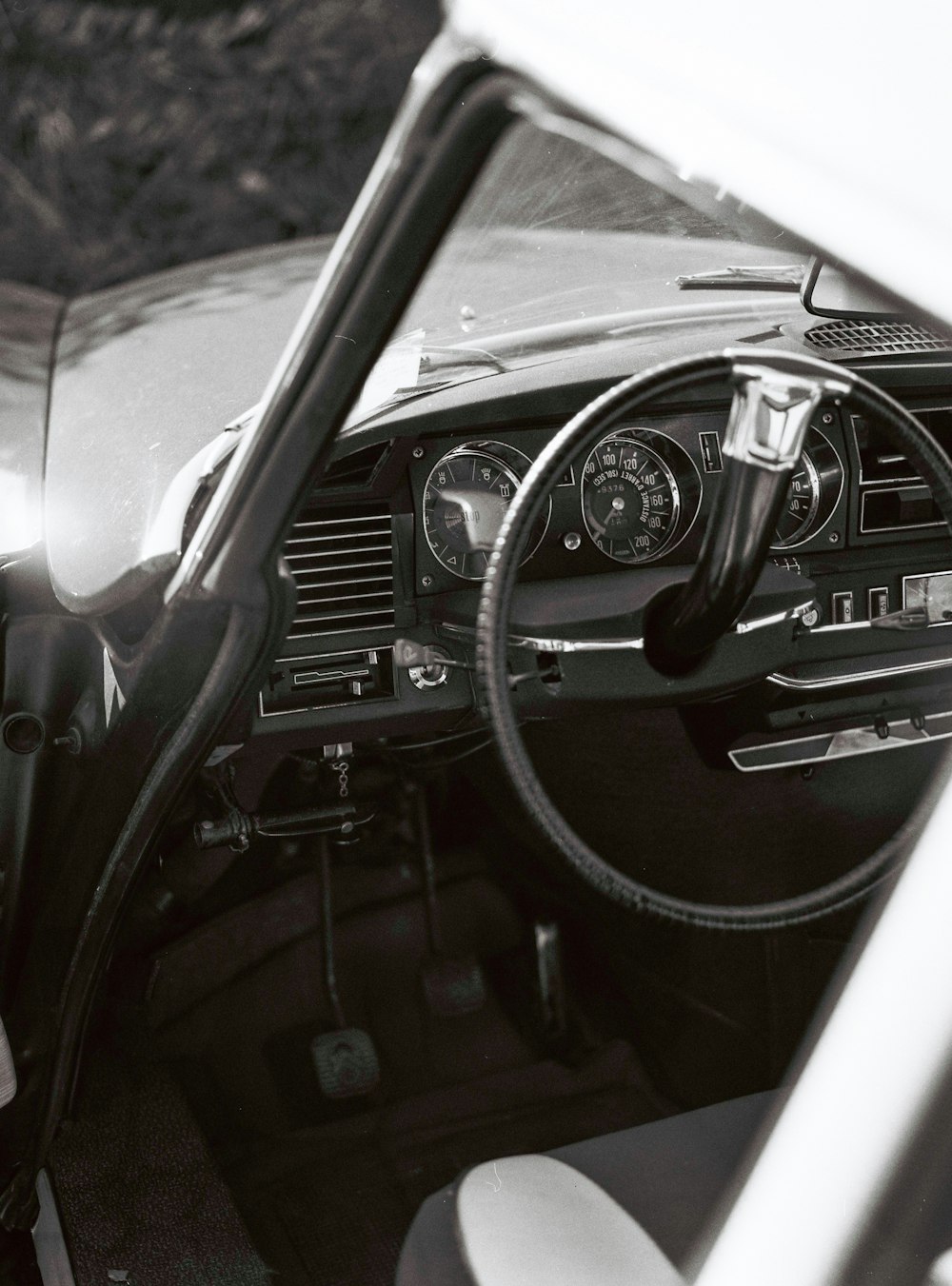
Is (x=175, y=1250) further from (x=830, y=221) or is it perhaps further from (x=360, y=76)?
(x=360, y=76)

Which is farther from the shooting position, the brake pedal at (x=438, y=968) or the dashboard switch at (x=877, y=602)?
the brake pedal at (x=438, y=968)

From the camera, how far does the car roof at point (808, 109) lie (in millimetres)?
566

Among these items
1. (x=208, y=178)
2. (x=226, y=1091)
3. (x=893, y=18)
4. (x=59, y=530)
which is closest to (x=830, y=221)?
(x=893, y=18)

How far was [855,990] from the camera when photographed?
1.90 ft

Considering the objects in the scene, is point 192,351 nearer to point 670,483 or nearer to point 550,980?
point 670,483

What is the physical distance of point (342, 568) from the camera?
5.82 feet

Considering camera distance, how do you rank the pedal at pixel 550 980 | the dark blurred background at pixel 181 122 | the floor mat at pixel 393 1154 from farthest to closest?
the dark blurred background at pixel 181 122
the pedal at pixel 550 980
the floor mat at pixel 393 1154

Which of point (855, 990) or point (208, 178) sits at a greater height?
point (208, 178)

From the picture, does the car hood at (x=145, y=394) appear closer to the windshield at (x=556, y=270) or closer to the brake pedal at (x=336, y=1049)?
the windshield at (x=556, y=270)

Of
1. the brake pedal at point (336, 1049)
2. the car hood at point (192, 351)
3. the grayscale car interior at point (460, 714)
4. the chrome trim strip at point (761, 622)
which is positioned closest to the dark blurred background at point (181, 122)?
the grayscale car interior at point (460, 714)

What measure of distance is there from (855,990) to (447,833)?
2.00 meters

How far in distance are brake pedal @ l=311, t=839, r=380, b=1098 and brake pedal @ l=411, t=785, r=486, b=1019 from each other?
165 millimetres

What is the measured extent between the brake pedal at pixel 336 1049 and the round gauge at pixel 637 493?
934 mm

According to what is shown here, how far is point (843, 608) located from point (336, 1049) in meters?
1.26
